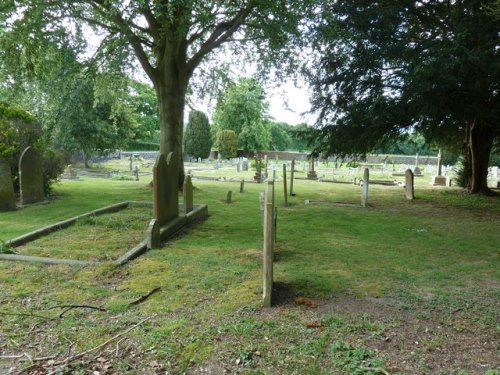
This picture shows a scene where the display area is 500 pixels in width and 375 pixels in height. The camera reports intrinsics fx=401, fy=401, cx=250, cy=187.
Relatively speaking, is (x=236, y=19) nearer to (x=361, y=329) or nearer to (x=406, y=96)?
(x=406, y=96)

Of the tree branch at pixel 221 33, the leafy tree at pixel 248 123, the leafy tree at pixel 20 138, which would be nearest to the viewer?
the leafy tree at pixel 20 138

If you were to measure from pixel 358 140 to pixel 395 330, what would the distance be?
10.6 meters

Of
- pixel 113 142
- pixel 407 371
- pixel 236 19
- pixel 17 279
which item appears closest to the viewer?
pixel 407 371

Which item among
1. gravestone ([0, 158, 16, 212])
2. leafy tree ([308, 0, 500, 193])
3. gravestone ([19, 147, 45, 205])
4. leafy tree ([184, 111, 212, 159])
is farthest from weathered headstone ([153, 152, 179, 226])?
leafy tree ([184, 111, 212, 159])

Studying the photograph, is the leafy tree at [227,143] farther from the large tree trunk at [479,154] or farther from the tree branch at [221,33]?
the tree branch at [221,33]

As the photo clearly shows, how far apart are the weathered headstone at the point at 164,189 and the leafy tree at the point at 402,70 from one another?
6072 millimetres

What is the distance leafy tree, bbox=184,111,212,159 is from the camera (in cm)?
4756

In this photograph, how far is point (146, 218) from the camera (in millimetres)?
9164

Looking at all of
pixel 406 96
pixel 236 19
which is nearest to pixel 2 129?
pixel 236 19

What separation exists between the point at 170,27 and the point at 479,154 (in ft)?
43.2

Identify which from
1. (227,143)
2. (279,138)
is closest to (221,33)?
(227,143)

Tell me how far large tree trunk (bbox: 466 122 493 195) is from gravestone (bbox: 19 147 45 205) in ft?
52.3

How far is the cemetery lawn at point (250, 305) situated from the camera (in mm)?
3293

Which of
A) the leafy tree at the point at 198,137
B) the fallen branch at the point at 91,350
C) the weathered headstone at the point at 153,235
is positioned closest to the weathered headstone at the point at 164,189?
the weathered headstone at the point at 153,235
